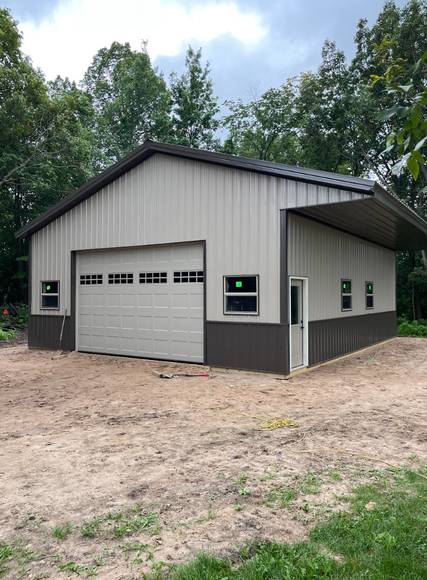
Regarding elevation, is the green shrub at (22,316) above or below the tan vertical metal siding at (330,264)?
below

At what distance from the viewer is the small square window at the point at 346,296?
37.3ft

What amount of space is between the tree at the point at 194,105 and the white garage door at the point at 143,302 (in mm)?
18565

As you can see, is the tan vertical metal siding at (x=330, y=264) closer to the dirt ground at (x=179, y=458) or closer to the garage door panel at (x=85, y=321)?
the dirt ground at (x=179, y=458)

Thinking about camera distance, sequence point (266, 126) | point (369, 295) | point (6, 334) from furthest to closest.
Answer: point (266, 126) → point (6, 334) → point (369, 295)

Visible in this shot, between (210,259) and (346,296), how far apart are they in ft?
15.1

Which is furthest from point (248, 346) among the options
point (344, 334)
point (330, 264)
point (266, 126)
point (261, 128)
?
point (261, 128)

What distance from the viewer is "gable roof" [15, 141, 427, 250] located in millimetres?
7363

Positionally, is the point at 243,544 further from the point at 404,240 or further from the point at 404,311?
the point at 404,311

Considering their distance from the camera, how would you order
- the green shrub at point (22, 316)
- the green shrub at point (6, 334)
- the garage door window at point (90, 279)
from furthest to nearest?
the green shrub at point (22, 316) < the green shrub at point (6, 334) < the garage door window at point (90, 279)

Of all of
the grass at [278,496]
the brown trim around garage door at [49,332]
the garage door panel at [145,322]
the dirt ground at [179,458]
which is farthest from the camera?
the brown trim around garage door at [49,332]

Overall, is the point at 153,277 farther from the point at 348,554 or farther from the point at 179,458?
the point at 348,554

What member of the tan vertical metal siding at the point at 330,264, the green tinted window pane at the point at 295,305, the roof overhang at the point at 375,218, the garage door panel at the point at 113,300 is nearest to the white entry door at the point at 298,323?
the green tinted window pane at the point at 295,305

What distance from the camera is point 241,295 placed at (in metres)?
8.82

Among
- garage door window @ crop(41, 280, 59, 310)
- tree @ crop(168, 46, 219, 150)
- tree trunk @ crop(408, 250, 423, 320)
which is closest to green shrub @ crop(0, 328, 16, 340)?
garage door window @ crop(41, 280, 59, 310)
